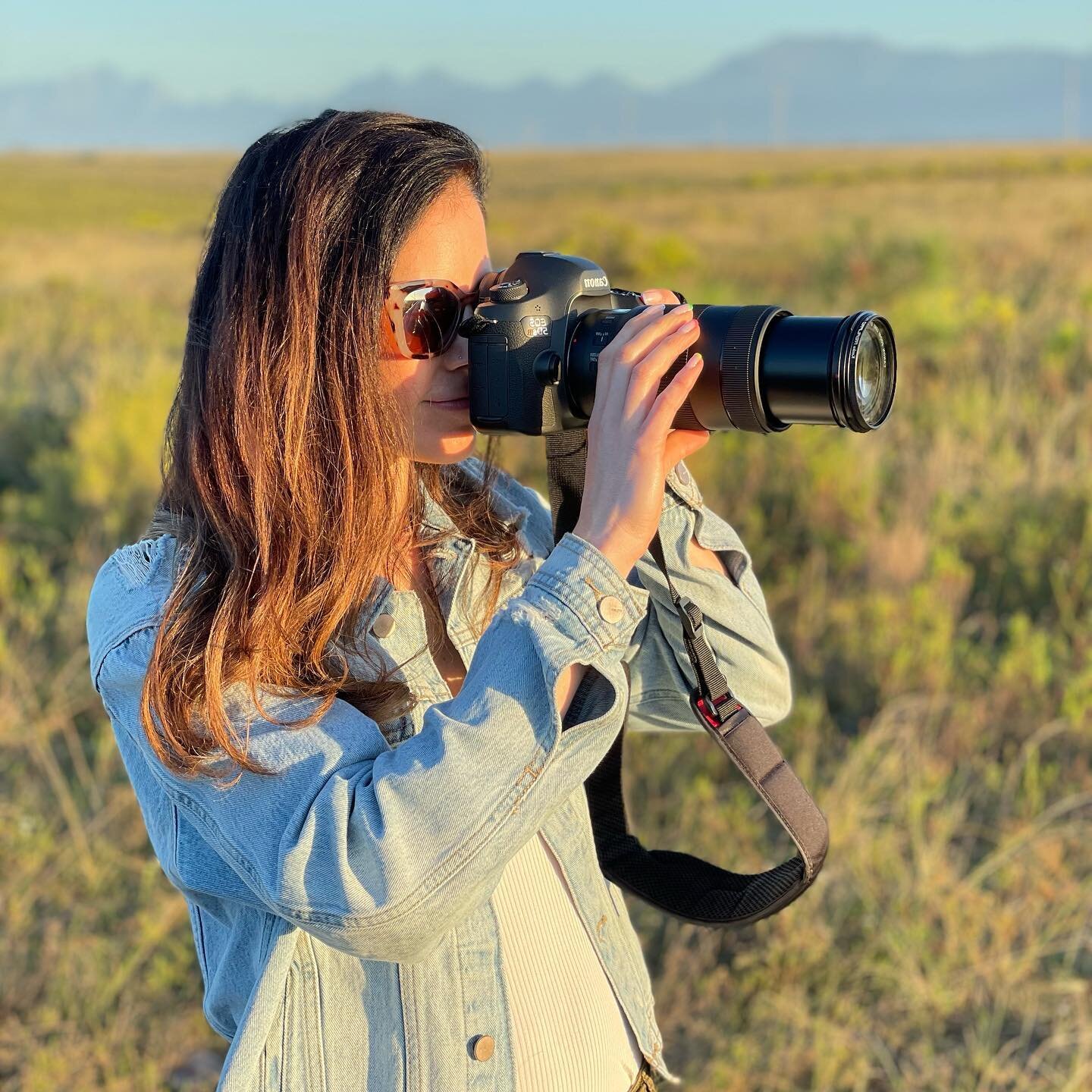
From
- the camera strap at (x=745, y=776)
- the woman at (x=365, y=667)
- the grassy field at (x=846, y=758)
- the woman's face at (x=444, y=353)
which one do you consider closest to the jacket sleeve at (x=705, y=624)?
the camera strap at (x=745, y=776)

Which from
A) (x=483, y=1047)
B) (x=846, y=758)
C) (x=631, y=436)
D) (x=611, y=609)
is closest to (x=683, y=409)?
(x=631, y=436)

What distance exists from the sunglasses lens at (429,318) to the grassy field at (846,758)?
57.5 inches

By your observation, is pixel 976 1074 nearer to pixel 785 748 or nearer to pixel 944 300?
pixel 785 748

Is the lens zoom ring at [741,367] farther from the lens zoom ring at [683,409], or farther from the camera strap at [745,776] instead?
the camera strap at [745,776]

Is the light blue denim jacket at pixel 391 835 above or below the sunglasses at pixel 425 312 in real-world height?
below

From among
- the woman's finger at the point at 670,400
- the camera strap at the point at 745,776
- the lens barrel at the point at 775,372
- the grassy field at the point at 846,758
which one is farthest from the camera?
the grassy field at the point at 846,758

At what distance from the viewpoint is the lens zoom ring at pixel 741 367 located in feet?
3.78

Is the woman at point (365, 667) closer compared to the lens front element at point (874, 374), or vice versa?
the woman at point (365, 667)

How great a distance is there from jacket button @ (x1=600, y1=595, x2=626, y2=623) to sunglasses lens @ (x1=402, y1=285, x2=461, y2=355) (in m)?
0.34

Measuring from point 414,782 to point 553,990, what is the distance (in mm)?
352

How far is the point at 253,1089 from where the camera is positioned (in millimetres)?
1071

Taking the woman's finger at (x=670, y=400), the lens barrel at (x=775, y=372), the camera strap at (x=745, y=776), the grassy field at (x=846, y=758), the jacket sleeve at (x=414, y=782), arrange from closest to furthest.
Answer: the jacket sleeve at (x=414, y=782) < the woman's finger at (x=670, y=400) < the lens barrel at (x=775, y=372) < the camera strap at (x=745, y=776) < the grassy field at (x=846, y=758)

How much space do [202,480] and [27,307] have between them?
35.0ft

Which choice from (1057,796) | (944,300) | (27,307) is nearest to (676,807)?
(1057,796)
